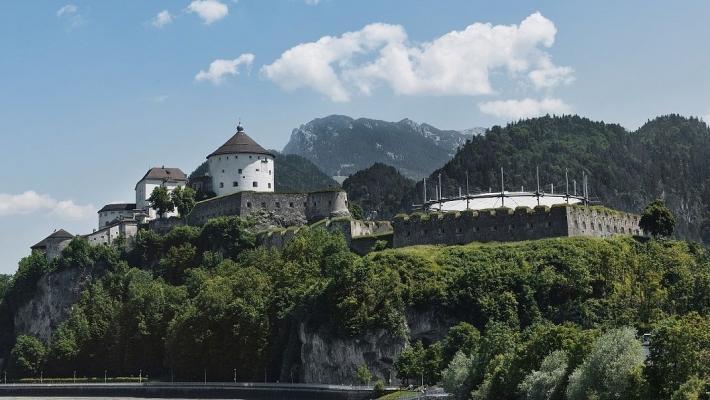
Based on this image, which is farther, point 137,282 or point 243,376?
point 137,282

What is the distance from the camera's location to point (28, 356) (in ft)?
357

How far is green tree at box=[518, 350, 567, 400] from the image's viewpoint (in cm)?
5566

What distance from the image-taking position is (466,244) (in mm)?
88188

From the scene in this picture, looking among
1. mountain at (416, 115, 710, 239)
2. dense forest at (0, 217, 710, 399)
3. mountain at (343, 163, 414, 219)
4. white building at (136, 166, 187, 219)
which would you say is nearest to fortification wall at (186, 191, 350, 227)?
dense forest at (0, 217, 710, 399)

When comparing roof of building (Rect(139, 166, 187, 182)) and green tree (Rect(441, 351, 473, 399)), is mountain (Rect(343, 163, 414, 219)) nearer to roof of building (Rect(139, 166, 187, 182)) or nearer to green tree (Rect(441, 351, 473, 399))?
roof of building (Rect(139, 166, 187, 182))

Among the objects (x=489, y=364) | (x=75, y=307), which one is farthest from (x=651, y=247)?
(x=75, y=307)

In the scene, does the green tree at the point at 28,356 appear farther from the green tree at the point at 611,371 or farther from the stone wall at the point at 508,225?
the green tree at the point at 611,371

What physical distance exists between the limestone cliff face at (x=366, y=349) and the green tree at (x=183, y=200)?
36.7m

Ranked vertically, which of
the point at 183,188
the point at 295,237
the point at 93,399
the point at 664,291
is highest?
the point at 183,188

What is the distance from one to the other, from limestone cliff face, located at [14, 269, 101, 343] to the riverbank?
13140 millimetres

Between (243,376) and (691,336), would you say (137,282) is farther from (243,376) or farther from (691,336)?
(691,336)

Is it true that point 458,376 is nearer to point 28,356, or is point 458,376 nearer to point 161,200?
point 28,356

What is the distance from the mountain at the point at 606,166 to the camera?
6658 inches

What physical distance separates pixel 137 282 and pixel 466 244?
3478 cm
